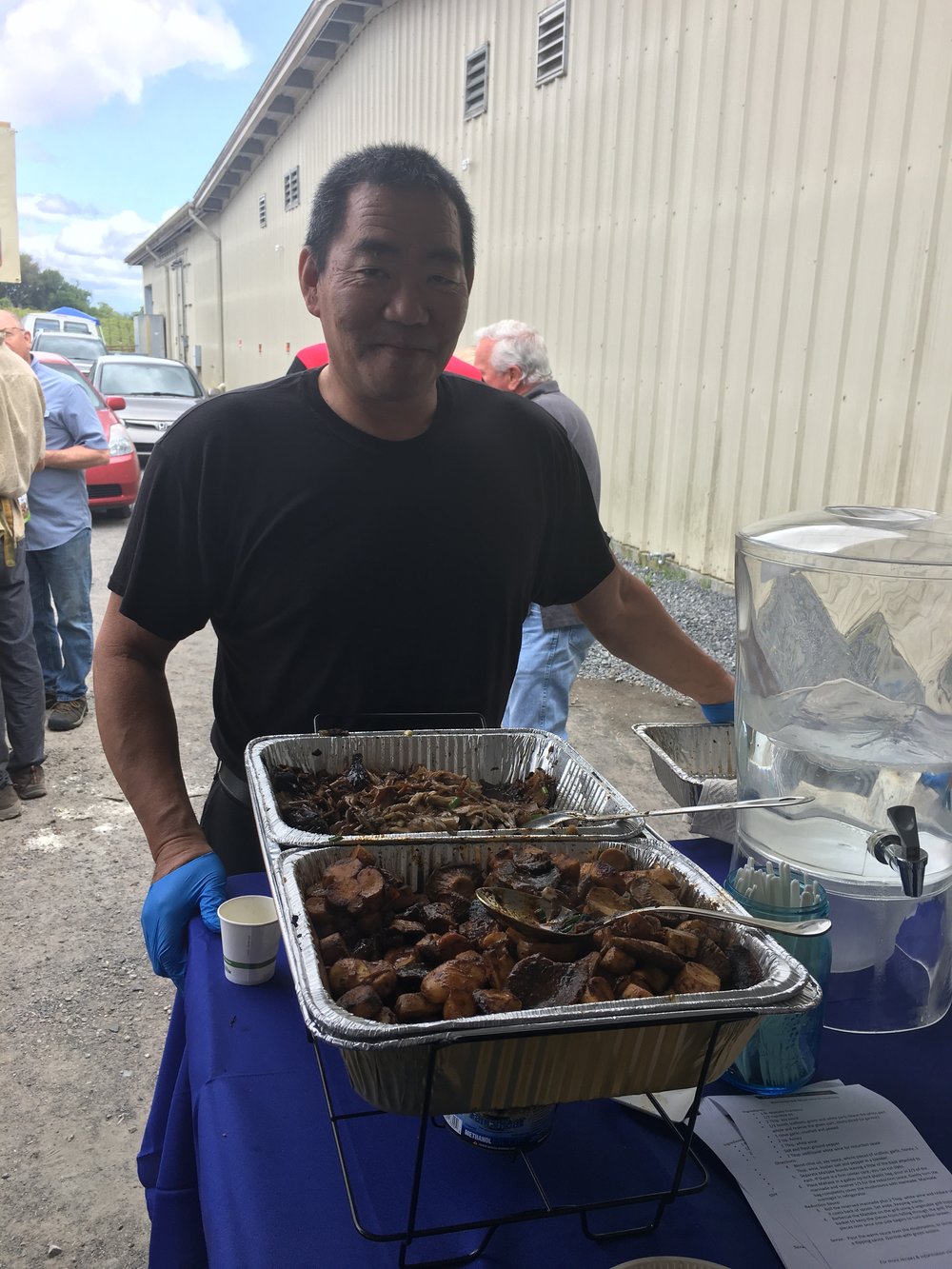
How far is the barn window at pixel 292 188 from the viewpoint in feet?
53.9

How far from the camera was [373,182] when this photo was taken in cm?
179

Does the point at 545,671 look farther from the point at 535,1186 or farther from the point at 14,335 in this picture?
the point at 535,1186

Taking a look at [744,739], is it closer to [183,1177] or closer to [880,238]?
[183,1177]

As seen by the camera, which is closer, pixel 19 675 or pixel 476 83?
pixel 19 675

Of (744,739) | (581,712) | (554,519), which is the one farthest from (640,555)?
(744,739)

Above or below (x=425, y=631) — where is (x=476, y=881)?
below

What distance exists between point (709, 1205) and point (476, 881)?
18.4 inches

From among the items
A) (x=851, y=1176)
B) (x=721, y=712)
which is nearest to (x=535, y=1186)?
(x=851, y=1176)

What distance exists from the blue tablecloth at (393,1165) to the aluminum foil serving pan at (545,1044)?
0.18 m

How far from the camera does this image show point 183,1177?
58.1 inches

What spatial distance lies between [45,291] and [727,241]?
70.7 m

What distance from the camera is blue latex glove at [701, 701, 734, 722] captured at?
222cm

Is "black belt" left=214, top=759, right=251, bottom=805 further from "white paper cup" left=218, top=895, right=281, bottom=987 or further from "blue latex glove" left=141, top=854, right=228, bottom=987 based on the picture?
"white paper cup" left=218, top=895, right=281, bottom=987

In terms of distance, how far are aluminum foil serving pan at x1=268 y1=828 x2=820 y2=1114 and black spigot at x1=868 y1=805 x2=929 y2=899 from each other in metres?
0.29
